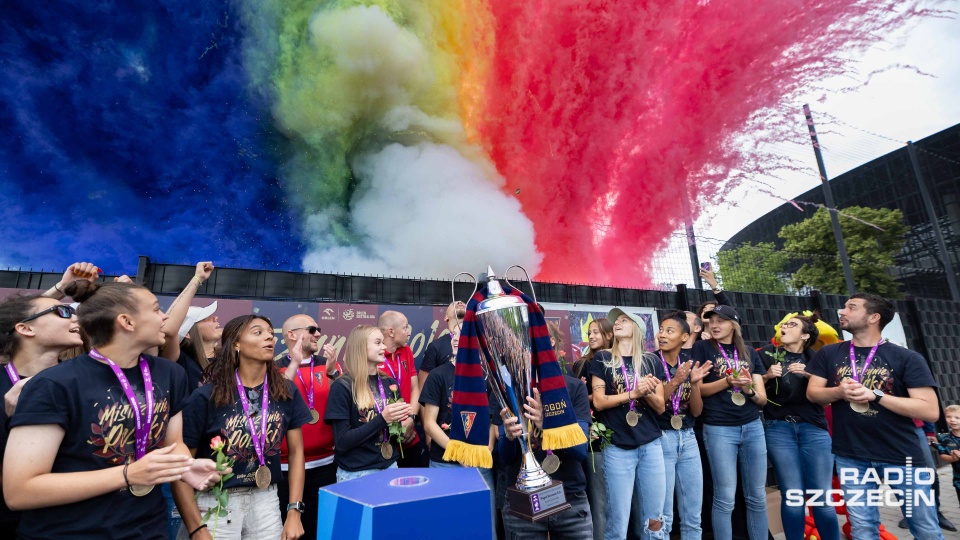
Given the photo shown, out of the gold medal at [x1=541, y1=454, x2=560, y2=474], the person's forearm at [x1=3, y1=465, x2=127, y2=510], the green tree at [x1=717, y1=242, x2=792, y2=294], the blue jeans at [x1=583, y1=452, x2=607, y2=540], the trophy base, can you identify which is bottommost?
the blue jeans at [x1=583, y1=452, x2=607, y2=540]

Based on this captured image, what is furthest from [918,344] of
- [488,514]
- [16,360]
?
[16,360]

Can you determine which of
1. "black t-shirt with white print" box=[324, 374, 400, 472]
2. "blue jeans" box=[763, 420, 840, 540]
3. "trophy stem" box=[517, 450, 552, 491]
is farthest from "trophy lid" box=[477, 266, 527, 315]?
"blue jeans" box=[763, 420, 840, 540]

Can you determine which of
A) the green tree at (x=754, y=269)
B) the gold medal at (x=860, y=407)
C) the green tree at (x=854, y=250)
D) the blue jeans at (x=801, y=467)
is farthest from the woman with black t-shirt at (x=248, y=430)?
the green tree at (x=854, y=250)

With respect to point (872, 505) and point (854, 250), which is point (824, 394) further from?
point (854, 250)

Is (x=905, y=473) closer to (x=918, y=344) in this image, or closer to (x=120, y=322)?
(x=120, y=322)

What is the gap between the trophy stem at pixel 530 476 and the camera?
6.87 ft

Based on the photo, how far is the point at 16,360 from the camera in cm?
232

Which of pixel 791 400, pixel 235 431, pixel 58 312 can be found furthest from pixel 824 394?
pixel 58 312

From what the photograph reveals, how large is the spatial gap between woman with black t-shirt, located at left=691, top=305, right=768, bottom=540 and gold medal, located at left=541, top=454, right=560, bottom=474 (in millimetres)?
2450

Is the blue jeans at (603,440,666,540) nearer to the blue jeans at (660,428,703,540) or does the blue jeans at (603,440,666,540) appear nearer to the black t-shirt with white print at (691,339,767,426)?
the blue jeans at (660,428,703,540)

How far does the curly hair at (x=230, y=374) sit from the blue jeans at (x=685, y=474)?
10.2 ft

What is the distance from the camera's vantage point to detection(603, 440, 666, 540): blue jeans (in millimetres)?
3459

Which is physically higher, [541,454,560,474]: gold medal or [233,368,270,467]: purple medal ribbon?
[233,368,270,467]: purple medal ribbon

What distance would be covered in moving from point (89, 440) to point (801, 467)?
5371 millimetres
